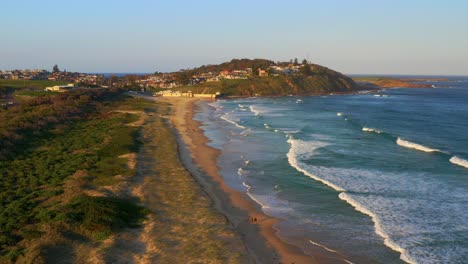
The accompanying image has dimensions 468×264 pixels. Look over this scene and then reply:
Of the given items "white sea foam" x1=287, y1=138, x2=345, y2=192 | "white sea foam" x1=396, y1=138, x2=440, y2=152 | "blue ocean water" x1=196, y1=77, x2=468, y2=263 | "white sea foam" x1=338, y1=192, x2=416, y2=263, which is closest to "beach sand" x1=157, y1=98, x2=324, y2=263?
"blue ocean water" x1=196, y1=77, x2=468, y2=263

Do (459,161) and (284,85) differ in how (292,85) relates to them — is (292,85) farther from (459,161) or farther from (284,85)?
(459,161)

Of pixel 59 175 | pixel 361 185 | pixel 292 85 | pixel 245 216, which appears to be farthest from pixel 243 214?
pixel 292 85

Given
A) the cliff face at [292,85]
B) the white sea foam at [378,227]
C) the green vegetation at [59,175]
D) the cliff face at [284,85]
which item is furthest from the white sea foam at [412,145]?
the cliff face at [292,85]

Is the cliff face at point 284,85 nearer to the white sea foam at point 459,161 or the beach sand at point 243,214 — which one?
the beach sand at point 243,214

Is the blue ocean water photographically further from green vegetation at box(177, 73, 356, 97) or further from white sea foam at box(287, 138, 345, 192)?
green vegetation at box(177, 73, 356, 97)

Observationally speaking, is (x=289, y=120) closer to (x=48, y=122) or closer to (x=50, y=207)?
(x=48, y=122)

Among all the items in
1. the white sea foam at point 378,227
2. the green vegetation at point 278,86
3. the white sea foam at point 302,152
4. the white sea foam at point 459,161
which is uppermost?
the green vegetation at point 278,86
